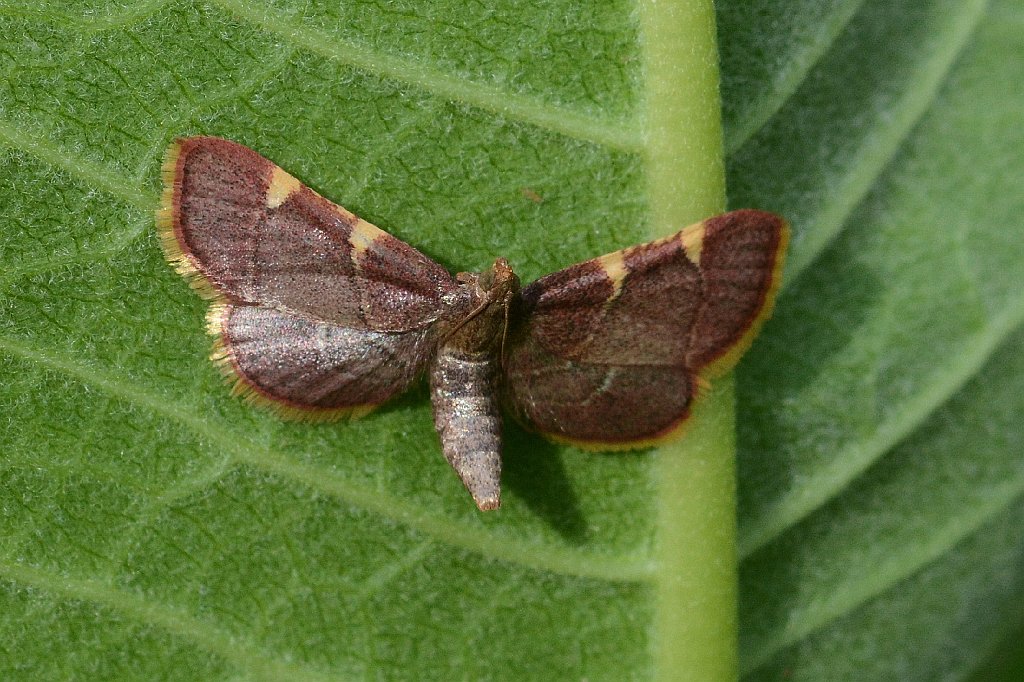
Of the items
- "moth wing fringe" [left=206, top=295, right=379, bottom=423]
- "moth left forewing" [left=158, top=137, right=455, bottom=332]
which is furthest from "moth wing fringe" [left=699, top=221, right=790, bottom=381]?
"moth wing fringe" [left=206, top=295, right=379, bottom=423]

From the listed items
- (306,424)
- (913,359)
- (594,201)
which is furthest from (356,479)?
(913,359)

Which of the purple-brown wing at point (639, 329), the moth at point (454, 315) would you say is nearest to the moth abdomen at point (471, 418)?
the moth at point (454, 315)

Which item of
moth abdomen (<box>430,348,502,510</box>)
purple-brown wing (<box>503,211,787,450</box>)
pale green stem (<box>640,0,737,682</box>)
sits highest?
purple-brown wing (<box>503,211,787,450</box>)

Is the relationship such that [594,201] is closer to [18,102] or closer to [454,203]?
[454,203]

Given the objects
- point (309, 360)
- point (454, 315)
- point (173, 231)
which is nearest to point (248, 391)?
point (309, 360)

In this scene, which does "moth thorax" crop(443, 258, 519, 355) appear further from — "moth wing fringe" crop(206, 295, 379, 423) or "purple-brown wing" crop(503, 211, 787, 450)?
"moth wing fringe" crop(206, 295, 379, 423)

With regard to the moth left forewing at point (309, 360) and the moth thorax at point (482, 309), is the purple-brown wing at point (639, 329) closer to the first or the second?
the moth thorax at point (482, 309)

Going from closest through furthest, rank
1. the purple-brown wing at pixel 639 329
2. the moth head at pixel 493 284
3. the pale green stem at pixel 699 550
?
the moth head at pixel 493 284 < the purple-brown wing at pixel 639 329 < the pale green stem at pixel 699 550

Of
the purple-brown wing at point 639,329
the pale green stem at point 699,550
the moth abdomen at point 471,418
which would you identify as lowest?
the pale green stem at point 699,550
